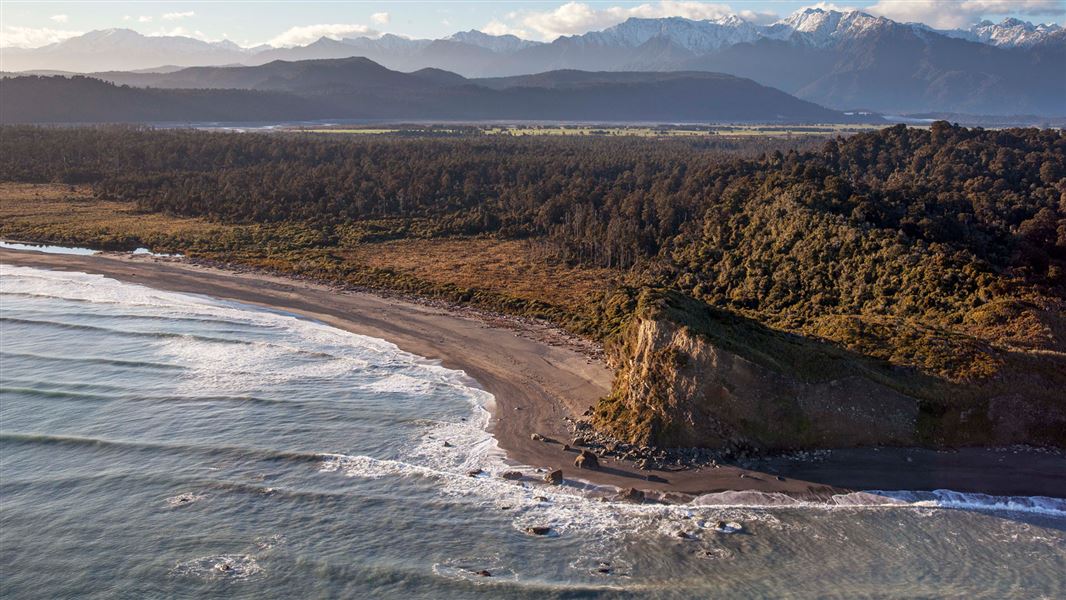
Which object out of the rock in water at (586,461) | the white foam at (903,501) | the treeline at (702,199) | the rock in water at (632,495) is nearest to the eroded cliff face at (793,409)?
the rock in water at (586,461)

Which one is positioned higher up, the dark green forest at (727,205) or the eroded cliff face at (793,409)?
the dark green forest at (727,205)

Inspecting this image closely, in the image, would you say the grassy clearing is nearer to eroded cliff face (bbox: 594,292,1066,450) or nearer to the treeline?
the treeline

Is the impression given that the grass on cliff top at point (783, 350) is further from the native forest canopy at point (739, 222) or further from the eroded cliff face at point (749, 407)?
the eroded cliff face at point (749, 407)

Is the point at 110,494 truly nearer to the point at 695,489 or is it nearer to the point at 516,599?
the point at 516,599

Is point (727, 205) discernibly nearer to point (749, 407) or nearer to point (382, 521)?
point (749, 407)

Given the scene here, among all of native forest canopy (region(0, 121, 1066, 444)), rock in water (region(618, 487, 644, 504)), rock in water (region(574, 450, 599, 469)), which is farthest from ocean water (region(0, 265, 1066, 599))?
native forest canopy (region(0, 121, 1066, 444))

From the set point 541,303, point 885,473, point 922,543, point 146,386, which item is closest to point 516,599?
point 922,543
